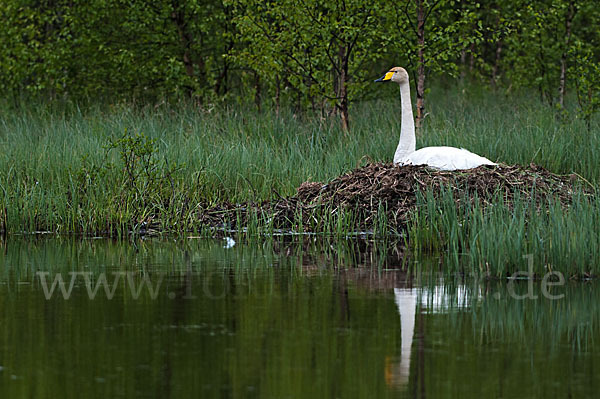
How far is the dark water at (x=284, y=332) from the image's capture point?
5.29 metres

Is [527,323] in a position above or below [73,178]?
below

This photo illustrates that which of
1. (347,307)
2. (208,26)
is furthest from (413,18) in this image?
(347,307)

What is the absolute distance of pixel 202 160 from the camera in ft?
45.7

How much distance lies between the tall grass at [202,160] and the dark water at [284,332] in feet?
9.06

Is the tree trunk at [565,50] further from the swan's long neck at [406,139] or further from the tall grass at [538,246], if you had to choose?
the tall grass at [538,246]

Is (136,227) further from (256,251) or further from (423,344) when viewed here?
(423,344)

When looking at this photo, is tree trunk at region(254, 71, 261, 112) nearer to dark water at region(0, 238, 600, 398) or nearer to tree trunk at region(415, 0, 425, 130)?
tree trunk at region(415, 0, 425, 130)

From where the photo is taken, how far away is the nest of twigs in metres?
11.7

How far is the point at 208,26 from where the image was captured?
71.7 feet

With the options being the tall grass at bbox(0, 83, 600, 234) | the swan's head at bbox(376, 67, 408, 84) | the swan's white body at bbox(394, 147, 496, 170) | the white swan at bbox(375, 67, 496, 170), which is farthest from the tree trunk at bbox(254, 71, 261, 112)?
the swan's white body at bbox(394, 147, 496, 170)

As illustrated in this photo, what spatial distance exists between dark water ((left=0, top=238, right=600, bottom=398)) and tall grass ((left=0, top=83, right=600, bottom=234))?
276 centimetres

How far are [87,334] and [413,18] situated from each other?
1361cm

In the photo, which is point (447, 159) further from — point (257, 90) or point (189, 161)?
point (257, 90)

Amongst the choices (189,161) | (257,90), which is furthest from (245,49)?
(189,161)
